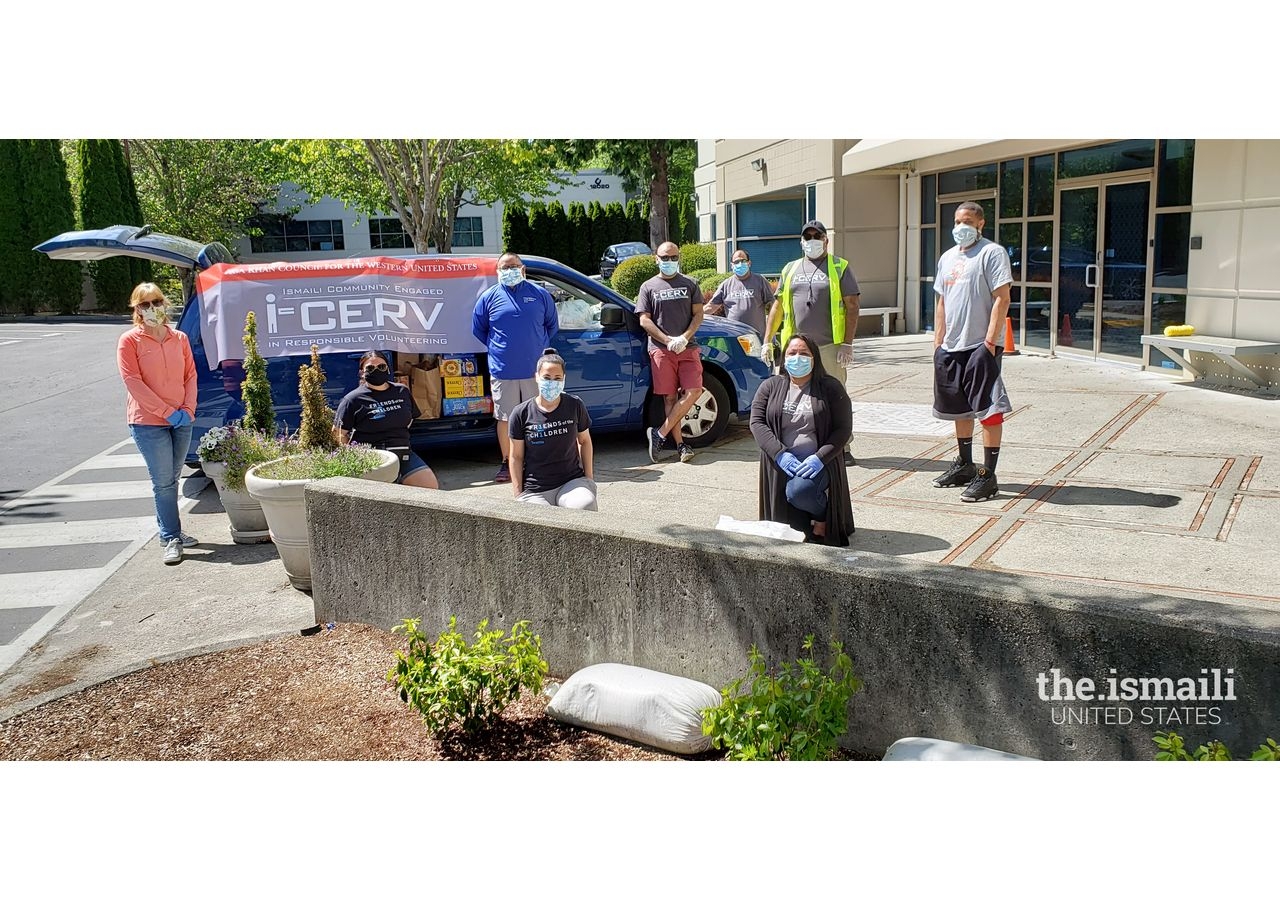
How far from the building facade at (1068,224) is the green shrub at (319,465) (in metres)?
8.85

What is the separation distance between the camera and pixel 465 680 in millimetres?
4402

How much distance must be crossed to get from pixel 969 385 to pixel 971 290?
64 centimetres

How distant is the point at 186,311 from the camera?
29.2 feet

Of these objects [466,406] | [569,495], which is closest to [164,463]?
[466,406]

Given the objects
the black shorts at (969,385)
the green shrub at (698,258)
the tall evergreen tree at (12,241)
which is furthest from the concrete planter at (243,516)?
the tall evergreen tree at (12,241)

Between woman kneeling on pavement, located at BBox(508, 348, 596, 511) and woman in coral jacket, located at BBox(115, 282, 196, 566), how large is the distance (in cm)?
262

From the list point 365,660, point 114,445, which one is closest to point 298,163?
point 114,445

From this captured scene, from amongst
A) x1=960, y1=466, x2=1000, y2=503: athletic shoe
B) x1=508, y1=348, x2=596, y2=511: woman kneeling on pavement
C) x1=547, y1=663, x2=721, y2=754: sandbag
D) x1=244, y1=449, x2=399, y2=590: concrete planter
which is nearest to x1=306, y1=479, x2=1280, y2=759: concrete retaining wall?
x1=547, y1=663, x2=721, y2=754: sandbag

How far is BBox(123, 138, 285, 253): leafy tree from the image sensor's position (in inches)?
1438

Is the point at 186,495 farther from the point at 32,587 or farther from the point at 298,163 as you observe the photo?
the point at 298,163

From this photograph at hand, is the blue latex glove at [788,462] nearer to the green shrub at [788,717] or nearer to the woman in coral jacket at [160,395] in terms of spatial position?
the green shrub at [788,717]

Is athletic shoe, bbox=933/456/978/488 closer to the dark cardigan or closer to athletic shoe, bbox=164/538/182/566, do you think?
the dark cardigan

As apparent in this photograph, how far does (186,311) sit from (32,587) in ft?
8.96

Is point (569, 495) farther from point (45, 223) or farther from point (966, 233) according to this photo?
point (45, 223)
